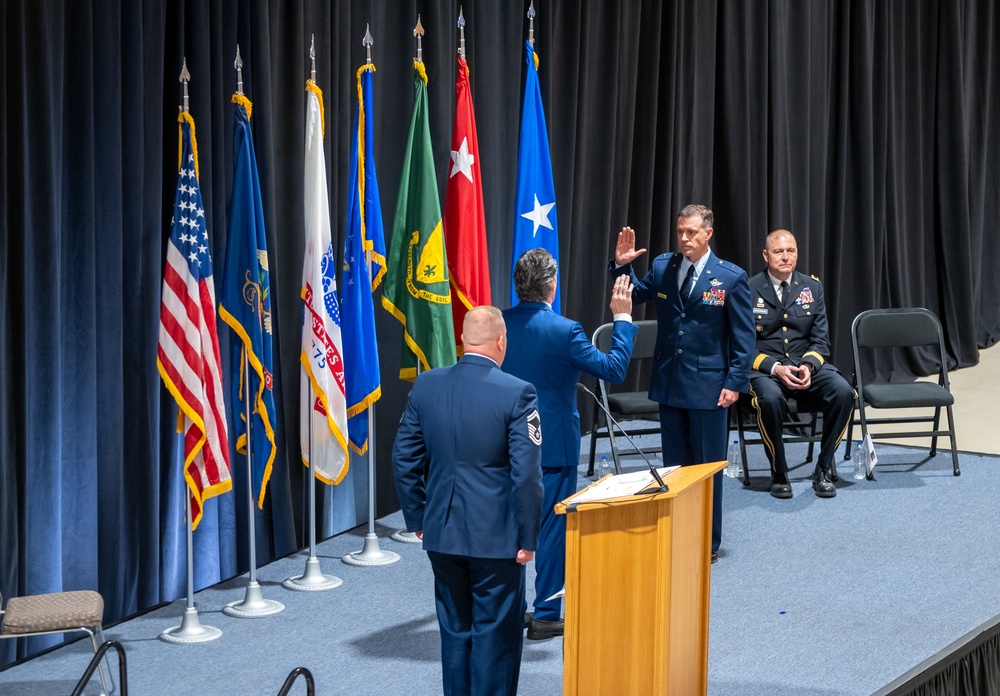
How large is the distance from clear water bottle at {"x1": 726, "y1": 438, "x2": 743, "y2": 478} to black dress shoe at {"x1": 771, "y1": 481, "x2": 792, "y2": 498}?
326 mm

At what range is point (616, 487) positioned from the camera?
374 cm

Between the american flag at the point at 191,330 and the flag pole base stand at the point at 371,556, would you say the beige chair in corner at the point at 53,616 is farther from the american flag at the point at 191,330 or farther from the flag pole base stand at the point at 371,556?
the flag pole base stand at the point at 371,556

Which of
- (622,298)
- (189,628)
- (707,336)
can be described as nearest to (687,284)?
(707,336)

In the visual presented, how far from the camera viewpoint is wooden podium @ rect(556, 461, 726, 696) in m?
3.63

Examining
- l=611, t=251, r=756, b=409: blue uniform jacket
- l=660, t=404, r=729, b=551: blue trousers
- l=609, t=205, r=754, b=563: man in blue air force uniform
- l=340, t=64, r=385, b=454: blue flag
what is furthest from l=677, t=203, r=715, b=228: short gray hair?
l=340, t=64, r=385, b=454: blue flag

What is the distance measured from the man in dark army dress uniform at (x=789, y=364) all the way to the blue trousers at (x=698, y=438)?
1.17 meters

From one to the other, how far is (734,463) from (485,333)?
4186mm

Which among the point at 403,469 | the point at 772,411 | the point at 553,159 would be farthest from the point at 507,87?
the point at 403,469

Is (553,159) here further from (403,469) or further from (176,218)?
(403,469)

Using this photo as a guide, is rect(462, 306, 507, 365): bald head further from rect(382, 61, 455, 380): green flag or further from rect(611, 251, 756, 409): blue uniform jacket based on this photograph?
rect(382, 61, 455, 380): green flag

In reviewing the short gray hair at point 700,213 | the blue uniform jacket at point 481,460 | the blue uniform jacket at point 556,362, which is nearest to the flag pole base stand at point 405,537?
the blue uniform jacket at point 556,362

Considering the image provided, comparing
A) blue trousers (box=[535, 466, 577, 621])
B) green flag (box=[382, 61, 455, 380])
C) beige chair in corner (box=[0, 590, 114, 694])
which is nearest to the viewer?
beige chair in corner (box=[0, 590, 114, 694])

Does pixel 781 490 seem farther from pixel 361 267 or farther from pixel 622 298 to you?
pixel 361 267

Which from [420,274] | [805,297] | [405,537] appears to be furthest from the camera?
[805,297]
